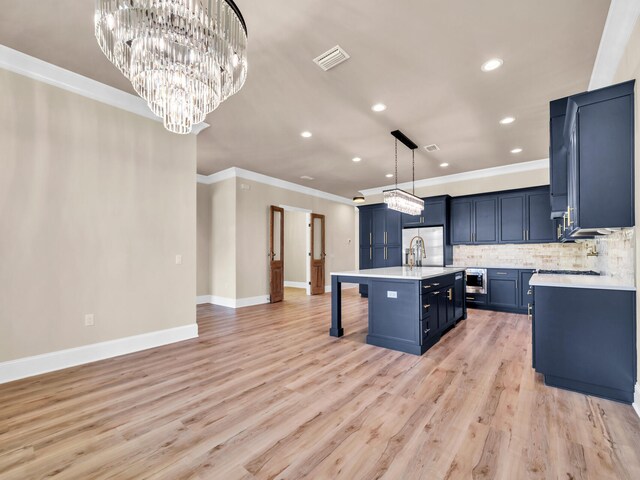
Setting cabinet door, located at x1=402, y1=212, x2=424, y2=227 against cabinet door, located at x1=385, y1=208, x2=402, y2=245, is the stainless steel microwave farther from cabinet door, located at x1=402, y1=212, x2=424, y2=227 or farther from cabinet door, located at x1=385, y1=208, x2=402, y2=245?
cabinet door, located at x1=385, y1=208, x2=402, y2=245

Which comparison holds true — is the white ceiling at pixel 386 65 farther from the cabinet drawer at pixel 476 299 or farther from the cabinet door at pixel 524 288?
the cabinet drawer at pixel 476 299

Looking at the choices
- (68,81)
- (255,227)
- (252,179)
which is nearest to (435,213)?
(255,227)

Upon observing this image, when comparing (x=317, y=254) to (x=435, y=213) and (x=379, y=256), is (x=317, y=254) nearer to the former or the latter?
(x=379, y=256)

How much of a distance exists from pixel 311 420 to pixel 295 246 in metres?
8.27

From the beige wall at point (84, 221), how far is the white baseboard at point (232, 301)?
2.22 metres

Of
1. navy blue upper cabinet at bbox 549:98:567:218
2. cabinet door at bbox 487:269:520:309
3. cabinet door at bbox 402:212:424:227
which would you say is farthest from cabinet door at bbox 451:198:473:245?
navy blue upper cabinet at bbox 549:98:567:218

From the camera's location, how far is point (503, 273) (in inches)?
220

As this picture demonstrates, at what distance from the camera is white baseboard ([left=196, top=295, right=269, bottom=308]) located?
20.4 ft

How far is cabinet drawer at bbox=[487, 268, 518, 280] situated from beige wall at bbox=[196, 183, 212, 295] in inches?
230

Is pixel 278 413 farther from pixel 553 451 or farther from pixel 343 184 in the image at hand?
pixel 343 184

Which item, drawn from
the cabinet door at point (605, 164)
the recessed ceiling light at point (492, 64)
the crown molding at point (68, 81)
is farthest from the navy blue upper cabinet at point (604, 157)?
Result: the crown molding at point (68, 81)

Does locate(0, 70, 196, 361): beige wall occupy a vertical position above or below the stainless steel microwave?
above

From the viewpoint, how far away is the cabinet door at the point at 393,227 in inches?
285

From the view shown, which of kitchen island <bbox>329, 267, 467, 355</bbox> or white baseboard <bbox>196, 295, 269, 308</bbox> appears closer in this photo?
kitchen island <bbox>329, 267, 467, 355</bbox>
